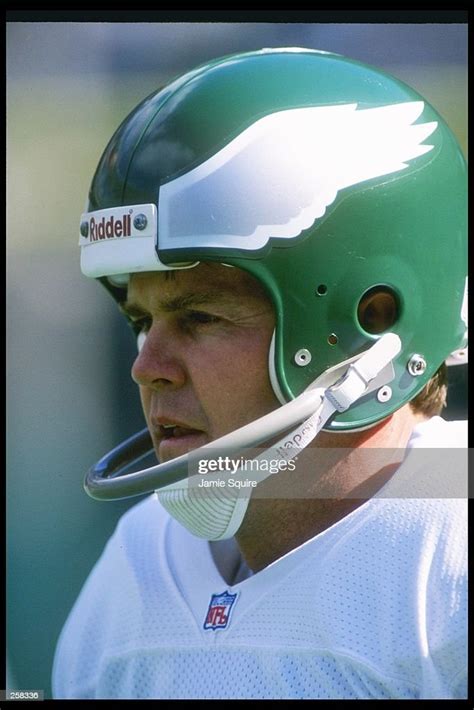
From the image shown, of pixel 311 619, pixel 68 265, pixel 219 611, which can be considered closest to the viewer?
pixel 311 619

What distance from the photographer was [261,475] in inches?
58.9

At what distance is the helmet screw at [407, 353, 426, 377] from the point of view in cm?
150

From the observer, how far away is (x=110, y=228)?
4.88 ft

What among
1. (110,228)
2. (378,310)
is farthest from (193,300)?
(378,310)

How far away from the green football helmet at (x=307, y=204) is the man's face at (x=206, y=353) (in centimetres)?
3

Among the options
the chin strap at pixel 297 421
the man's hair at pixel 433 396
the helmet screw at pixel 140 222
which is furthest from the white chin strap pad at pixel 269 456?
the helmet screw at pixel 140 222

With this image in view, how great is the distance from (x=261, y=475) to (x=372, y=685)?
1.03ft

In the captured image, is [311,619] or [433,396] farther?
[433,396]

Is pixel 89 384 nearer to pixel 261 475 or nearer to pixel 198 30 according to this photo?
pixel 198 30

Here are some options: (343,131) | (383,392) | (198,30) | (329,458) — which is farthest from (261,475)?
(198,30)

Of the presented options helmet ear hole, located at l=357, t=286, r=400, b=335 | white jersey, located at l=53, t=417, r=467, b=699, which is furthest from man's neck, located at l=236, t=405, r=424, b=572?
helmet ear hole, located at l=357, t=286, r=400, b=335

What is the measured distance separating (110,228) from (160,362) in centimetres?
19

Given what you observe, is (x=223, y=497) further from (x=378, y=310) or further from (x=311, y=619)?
(x=378, y=310)

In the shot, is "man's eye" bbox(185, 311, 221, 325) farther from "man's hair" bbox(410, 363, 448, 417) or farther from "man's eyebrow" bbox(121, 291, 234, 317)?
"man's hair" bbox(410, 363, 448, 417)
